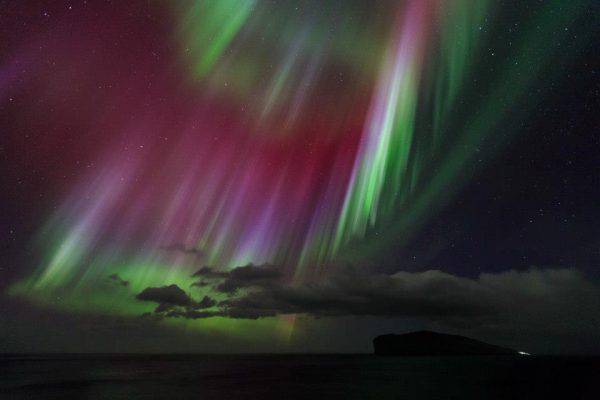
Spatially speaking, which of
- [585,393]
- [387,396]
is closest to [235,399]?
[387,396]

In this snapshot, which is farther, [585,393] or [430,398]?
[585,393]

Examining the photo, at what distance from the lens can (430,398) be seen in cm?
6044

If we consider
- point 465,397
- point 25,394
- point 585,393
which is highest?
point 585,393

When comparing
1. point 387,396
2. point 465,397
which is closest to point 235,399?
point 387,396

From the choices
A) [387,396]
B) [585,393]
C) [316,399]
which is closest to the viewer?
[316,399]

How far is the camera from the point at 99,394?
220 feet

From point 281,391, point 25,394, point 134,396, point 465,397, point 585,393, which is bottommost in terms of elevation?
point 25,394

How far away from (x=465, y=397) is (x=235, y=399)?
31.2 meters

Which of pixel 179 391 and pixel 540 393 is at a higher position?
pixel 540 393

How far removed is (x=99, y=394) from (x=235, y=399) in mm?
23275

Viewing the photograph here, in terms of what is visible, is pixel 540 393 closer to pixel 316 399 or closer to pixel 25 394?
pixel 316 399

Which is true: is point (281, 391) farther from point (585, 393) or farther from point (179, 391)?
point (585, 393)

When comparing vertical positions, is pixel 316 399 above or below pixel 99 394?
above

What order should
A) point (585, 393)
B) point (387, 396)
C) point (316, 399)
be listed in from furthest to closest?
point (585, 393), point (387, 396), point (316, 399)
